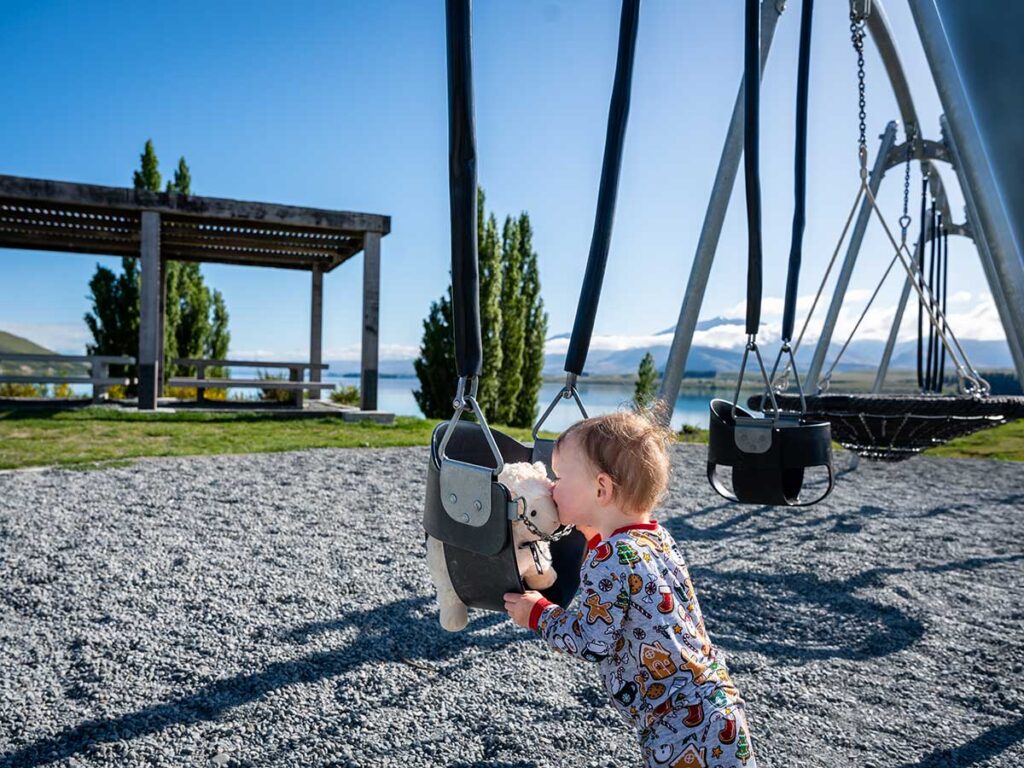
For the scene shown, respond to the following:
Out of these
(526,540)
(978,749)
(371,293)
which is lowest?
(978,749)

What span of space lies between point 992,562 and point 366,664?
3724 millimetres

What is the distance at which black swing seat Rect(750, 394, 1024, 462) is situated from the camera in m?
3.02

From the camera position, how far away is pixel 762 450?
239 cm

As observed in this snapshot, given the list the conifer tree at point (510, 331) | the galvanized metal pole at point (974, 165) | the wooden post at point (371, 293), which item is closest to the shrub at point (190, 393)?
the wooden post at point (371, 293)

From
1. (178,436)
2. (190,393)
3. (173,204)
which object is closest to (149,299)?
(173,204)

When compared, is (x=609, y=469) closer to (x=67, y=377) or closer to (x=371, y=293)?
(x=371, y=293)

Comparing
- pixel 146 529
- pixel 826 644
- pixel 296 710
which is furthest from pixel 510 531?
pixel 146 529

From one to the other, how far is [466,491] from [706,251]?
1980 millimetres

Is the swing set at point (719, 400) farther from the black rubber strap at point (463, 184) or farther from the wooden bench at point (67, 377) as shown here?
the wooden bench at point (67, 377)

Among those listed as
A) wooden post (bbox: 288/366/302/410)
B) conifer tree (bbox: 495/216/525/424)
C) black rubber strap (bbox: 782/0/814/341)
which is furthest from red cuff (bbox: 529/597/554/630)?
conifer tree (bbox: 495/216/525/424)

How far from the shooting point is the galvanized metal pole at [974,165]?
2.50 meters

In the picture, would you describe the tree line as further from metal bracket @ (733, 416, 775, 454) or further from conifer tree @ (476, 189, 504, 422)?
metal bracket @ (733, 416, 775, 454)

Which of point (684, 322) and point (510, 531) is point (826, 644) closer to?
point (684, 322)

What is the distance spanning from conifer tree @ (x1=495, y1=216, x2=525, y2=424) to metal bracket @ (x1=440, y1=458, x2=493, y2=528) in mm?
15643
